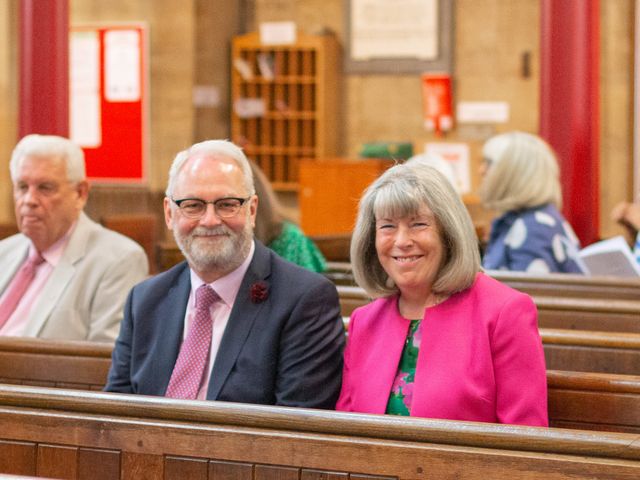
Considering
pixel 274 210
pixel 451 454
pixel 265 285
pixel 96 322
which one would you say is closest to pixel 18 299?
pixel 96 322

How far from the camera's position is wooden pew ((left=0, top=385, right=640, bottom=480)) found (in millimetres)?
1863

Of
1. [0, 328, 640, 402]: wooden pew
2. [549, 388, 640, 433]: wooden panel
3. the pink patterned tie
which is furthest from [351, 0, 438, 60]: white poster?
[549, 388, 640, 433]: wooden panel

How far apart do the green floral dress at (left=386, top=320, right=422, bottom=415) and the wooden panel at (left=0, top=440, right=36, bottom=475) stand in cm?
86

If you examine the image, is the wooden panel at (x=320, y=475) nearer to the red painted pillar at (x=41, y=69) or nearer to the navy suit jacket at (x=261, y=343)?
the navy suit jacket at (x=261, y=343)

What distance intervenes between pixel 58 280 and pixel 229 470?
1819 millimetres

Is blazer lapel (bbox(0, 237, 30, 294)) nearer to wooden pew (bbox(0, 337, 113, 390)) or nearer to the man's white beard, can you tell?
wooden pew (bbox(0, 337, 113, 390))

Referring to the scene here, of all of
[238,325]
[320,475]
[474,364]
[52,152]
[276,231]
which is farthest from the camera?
[276,231]

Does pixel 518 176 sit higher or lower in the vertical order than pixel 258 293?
higher

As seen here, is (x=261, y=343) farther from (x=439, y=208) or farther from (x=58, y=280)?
(x=58, y=280)

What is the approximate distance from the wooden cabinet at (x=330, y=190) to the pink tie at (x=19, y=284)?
658 centimetres

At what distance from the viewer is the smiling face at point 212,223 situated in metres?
2.80

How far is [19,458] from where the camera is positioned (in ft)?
7.37

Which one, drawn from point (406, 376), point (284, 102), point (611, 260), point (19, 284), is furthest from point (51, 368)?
point (284, 102)

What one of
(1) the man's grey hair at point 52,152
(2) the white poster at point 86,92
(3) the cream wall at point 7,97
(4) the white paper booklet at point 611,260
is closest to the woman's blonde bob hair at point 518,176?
(4) the white paper booklet at point 611,260
